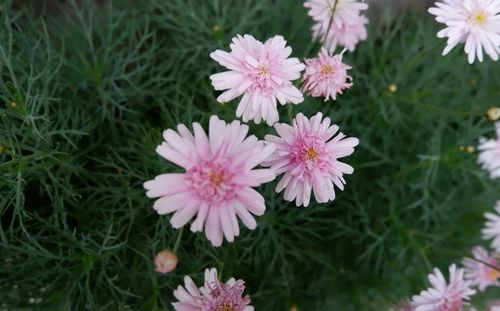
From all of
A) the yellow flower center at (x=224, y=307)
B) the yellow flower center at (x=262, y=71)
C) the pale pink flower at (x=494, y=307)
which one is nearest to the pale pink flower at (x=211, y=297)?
the yellow flower center at (x=224, y=307)

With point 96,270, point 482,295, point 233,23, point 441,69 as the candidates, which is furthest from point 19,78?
point 482,295

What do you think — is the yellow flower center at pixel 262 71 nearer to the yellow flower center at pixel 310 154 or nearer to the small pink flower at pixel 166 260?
the yellow flower center at pixel 310 154

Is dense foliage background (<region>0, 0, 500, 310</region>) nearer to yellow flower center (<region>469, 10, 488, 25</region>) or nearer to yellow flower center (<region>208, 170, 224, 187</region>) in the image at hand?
yellow flower center (<region>469, 10, 488, 25</region>)

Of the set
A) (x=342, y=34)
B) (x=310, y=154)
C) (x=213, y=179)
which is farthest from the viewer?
(x=342, y=34)

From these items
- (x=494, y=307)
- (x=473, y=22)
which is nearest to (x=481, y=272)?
(x=494, y=307)

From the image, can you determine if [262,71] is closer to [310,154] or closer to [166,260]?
[310,154]
